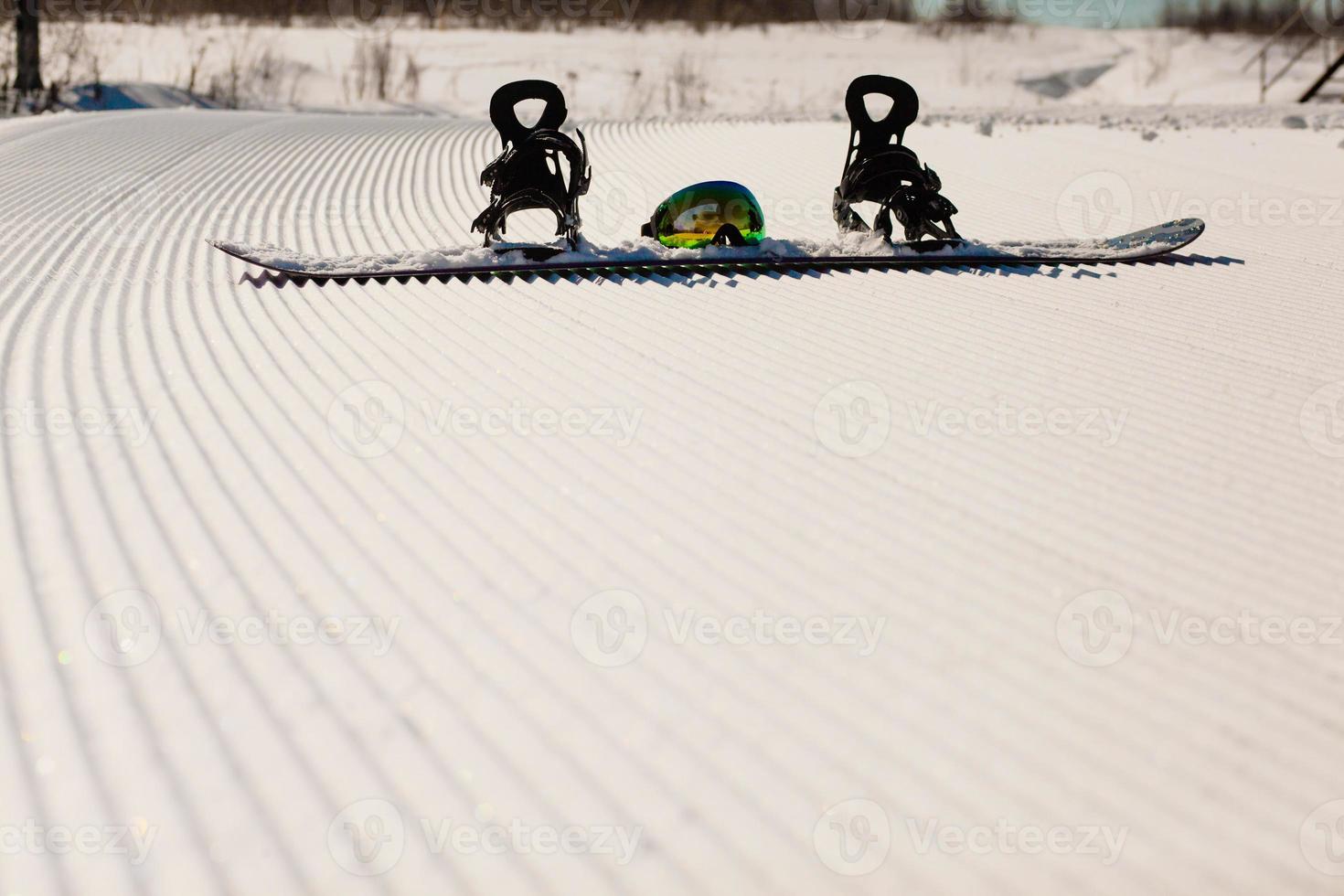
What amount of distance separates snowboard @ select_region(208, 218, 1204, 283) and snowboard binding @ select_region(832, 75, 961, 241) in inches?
6.8

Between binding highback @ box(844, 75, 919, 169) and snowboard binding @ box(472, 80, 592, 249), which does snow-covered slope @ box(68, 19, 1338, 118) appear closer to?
binding highback @ box(844, 75, 919, 169)

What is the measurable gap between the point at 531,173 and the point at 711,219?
133 centimetres

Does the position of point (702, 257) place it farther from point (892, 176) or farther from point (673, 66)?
point (673, 66)

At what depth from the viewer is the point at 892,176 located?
7.65 metres

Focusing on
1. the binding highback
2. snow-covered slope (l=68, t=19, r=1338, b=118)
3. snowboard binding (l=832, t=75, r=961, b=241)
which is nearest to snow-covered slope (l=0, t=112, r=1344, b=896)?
snowboard binding (l=832, t=75, r=961, b=241)

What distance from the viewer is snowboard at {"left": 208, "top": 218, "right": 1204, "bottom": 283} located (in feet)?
21.4

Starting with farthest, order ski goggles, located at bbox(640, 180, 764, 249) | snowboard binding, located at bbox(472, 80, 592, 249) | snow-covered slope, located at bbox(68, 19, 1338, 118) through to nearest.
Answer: snow-covered slope, located at bbox(68, 19, 1338, 118) < ski goggles, located at bbox(640, 180, 764, 249) < snowboard binding, located at bbox(472, 80, 592, 249)

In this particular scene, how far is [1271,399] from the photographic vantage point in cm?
486

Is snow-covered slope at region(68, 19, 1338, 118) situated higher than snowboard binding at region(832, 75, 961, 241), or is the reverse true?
snow-covered slope at region(68, 19, 1338, 118)

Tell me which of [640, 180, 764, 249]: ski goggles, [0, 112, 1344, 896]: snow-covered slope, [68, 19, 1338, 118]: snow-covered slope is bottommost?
[0, 112, 1344, 896]: snow-covered slope

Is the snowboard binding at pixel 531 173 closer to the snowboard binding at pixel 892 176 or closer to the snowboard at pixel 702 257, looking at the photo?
the snowboard at pixel 702 257

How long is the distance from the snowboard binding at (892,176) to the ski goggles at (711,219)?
0.89 meters

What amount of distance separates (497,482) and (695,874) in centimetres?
191

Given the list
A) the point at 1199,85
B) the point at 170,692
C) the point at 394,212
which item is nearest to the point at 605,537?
the point at 170,692
